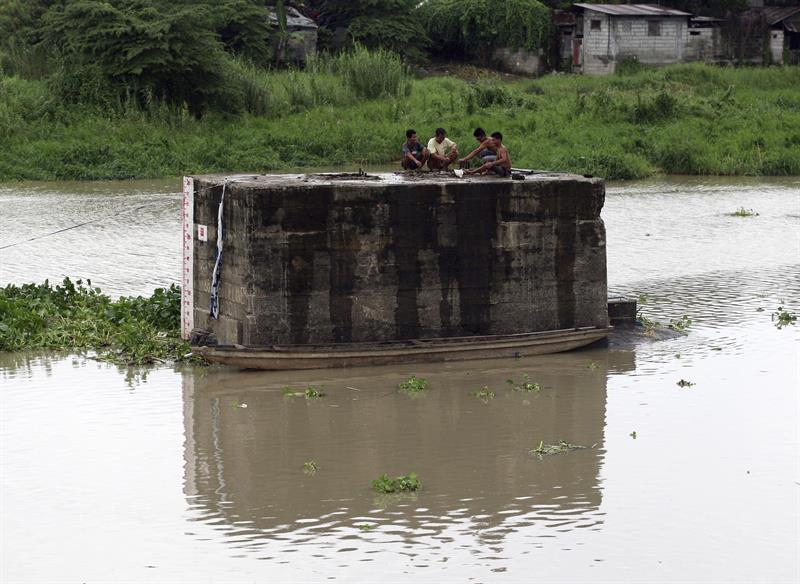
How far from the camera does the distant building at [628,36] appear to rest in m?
45.3

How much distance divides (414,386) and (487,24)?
34.0 metres

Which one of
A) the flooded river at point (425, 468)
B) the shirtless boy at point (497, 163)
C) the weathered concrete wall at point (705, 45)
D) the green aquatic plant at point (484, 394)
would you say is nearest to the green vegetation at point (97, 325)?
the flooded river at point (425, 468)

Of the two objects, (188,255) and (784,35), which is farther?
(784,35)

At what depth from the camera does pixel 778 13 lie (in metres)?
47.4

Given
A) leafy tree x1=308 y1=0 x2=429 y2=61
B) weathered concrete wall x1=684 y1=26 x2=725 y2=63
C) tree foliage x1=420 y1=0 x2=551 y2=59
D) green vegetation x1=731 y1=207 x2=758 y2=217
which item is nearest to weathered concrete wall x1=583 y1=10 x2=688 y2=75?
weathered concrete wall x1=684 y1=26 x2=725 y2=63

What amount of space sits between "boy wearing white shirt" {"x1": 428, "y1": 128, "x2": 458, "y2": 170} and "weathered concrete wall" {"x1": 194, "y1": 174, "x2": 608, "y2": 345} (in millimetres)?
1069

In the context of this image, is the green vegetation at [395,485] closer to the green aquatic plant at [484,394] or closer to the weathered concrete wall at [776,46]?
the green aquatic plant at [484,394]

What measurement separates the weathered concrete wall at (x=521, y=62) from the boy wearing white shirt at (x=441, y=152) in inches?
1252

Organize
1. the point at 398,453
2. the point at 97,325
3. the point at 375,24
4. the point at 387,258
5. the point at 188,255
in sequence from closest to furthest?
the point at 398,453 → the point at 387,258 → the point at 188,255 → the point at 97,325 → the point at 375,24

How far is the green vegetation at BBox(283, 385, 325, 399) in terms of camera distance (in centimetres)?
1246

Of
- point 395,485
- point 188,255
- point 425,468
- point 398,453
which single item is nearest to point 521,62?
point 188,255

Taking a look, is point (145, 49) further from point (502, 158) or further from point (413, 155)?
point (502, 158)

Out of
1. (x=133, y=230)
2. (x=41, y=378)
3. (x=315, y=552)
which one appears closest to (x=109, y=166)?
(x=133, y=230)

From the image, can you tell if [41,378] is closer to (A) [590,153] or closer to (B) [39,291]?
(B) [39,291]
